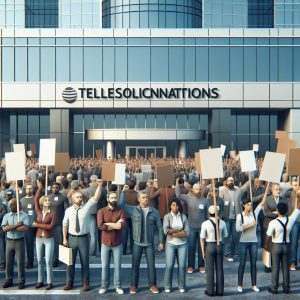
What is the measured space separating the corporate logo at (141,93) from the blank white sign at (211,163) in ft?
99.7

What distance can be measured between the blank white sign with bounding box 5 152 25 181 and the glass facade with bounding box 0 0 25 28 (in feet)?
166

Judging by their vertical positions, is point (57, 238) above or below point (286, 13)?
below

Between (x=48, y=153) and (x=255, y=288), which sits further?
(x=48, y=153)

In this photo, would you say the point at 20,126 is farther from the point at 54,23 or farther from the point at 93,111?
the point at 54,23

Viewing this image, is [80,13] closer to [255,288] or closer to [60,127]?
[60,127]

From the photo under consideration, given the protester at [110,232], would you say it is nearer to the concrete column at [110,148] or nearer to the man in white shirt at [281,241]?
the man in white shirt at [281,241]

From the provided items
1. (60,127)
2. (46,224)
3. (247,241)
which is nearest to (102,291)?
(46,224)

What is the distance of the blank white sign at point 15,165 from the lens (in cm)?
1003

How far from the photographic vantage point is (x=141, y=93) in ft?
130

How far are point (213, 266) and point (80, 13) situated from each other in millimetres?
47623

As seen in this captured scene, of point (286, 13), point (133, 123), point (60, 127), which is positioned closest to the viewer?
point (60, 127)

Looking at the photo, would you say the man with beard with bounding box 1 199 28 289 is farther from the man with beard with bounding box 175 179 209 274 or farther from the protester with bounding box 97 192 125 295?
the man with beard with bounding box 175 179 209 274

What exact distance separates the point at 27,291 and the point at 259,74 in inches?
1324

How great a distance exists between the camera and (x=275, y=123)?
45188 millimetres
